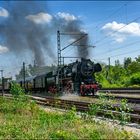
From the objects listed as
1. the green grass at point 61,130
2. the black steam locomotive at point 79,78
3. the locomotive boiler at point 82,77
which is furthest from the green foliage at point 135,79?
the green grass at point 61,130

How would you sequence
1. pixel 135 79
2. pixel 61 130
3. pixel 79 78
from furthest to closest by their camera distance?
pixel 135 79, pixel 79 78, pixel 61 130

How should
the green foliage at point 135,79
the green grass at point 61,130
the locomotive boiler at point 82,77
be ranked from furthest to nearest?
the green foliage at point 135,79
the locomotive boiler at point 82,77
the green grass at point 61,130

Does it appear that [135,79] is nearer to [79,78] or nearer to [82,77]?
[82,77]

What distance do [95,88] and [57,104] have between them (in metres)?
12.2

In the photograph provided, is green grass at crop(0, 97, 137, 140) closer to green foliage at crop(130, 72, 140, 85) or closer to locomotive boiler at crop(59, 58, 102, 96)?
locomotive boiler at crop(59, 58, 102, 96)

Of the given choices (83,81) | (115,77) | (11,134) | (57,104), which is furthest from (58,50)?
(115,77)

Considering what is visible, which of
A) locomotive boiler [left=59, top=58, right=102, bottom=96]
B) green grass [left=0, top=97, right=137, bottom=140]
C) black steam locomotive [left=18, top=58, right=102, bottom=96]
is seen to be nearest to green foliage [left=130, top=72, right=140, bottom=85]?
black steam locomotive [left=18, top=58, right=102, bottom=96]

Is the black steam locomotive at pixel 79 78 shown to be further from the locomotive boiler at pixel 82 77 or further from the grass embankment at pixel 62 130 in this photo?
the grass embankment at pixel 62 130

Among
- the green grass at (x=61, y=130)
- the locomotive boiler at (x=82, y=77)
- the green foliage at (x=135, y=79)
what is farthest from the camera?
the green foliage at (x=135, y=79)

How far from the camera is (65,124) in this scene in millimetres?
13484

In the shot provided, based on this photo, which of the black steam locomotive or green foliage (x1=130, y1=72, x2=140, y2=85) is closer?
the black steam locomotive

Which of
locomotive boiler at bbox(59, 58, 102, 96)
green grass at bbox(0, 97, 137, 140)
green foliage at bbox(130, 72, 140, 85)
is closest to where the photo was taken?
green grass at bbox(0, 97, 137, 140)

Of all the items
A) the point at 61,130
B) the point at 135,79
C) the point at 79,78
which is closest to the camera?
the point at 61,130

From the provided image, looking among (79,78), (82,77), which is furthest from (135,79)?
(79,78)
